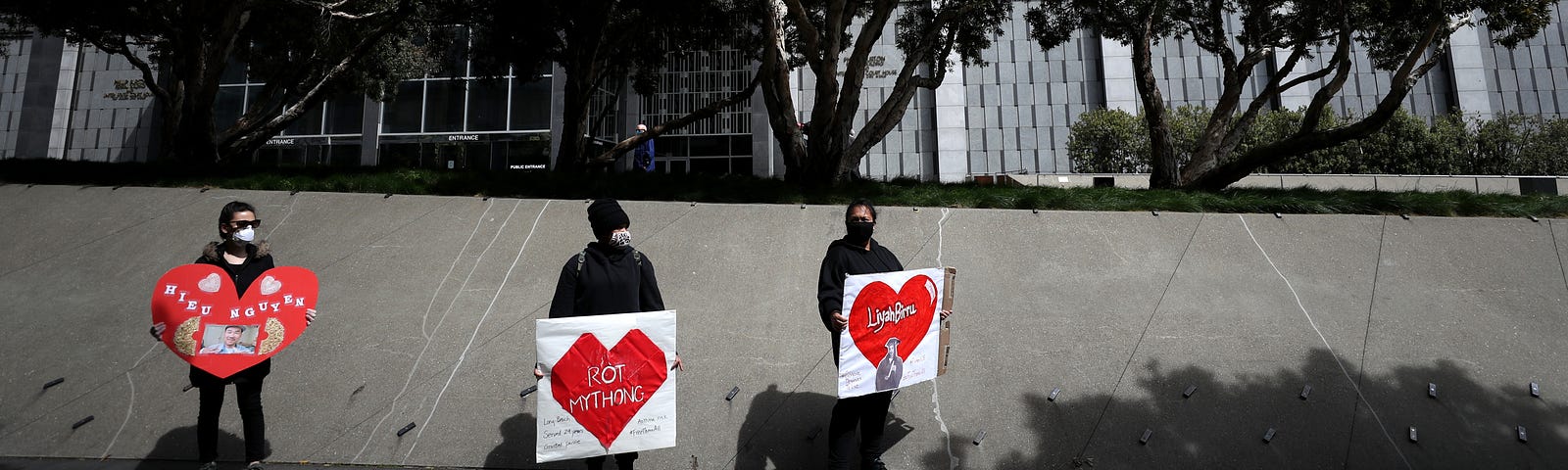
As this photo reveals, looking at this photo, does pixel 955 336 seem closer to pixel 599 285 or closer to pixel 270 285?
pixel 599 285

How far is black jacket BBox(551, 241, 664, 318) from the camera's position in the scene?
12.1 feet

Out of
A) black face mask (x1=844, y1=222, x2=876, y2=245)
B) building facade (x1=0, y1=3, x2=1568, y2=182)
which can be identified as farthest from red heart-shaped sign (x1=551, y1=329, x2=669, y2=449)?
building facade (x1=0, y1=3, x2=1568, y2=182)

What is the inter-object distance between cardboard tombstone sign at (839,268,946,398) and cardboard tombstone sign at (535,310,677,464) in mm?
964

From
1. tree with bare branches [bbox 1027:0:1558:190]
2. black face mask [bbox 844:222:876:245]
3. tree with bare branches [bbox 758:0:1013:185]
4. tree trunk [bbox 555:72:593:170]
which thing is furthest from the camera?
tree trunk [bbox 555:72:593:170]

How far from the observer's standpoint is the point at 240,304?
3.81 meters

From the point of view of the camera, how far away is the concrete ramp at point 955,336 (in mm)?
4742

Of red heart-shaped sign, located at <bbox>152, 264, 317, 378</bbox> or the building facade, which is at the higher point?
the building facade

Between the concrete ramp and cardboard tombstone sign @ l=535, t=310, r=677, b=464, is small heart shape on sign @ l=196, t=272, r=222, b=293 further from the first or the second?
cardboard tombstone sign @ l=535, t=310, r=677, b=464

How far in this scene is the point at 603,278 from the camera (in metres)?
3.72

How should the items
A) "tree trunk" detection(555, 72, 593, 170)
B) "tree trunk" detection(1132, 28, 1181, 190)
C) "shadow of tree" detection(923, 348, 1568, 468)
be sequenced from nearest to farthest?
"shadow of tree" detection(923, 348, 1568, 468), "tree trunk" detection(1132, 28, 1181, 190), "tree trunk" detection(555, 72, 593, 170)

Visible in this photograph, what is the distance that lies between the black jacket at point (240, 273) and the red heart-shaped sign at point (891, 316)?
3.29 metres

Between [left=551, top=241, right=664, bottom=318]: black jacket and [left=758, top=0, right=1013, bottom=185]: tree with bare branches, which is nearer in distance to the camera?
[left=551, top=241, right=664, bottom=318]: black jacket

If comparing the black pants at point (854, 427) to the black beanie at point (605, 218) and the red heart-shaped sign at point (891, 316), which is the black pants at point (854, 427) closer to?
the red heart-shaped sign at point (891, 316)

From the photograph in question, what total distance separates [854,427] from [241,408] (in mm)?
3406
